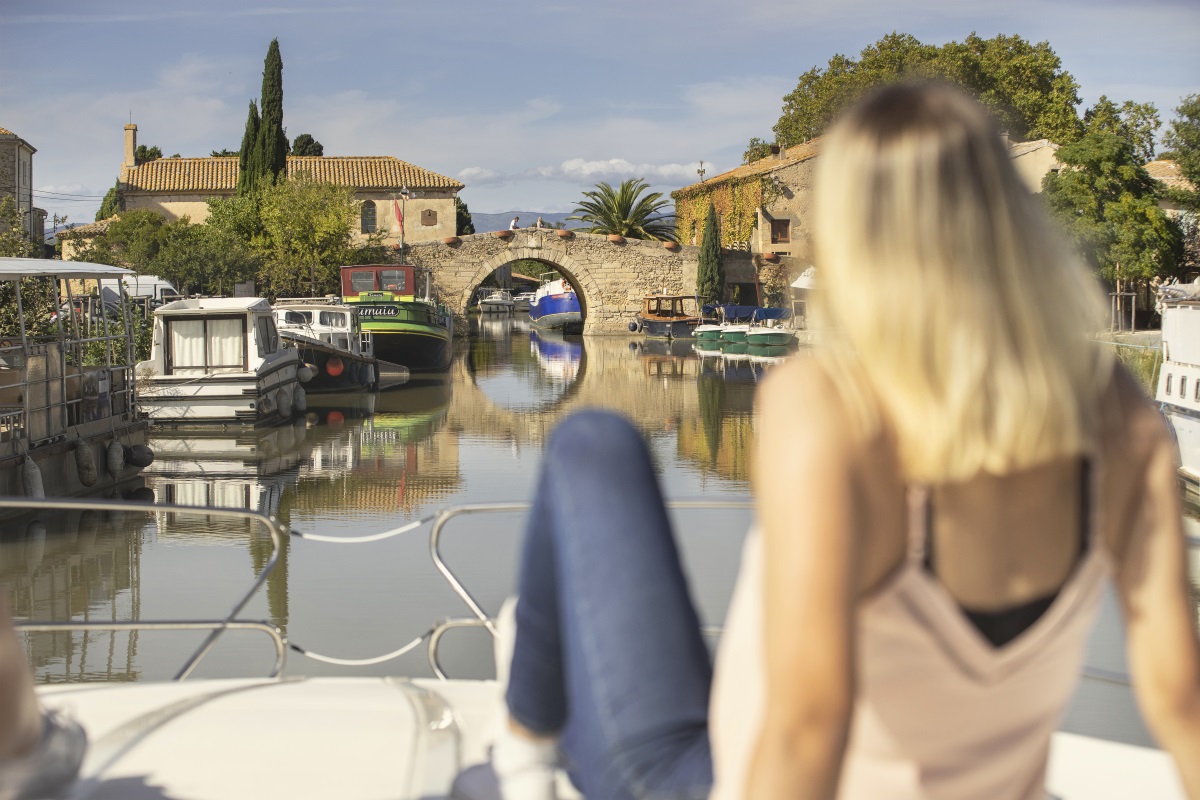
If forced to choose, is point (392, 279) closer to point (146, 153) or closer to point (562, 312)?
point (562, 312)

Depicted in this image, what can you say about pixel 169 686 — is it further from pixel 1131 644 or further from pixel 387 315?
pixel 387 315

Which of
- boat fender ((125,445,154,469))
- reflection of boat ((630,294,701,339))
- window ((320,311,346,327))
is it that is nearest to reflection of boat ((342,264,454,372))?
window ((320,311,346,327))

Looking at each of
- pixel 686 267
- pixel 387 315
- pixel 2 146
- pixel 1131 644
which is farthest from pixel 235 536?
pixel 2 146

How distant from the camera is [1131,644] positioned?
1326mm

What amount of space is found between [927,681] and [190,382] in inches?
580

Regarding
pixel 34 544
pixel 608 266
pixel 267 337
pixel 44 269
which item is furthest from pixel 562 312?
pixel 34 544

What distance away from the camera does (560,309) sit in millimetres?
46125

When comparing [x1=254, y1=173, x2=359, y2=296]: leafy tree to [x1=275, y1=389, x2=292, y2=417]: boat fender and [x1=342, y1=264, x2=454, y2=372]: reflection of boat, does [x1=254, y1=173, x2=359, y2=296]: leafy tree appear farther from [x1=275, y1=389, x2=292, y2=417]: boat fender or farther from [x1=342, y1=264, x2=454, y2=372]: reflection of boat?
[x1=275, y1=389, x2=292, y2=417]: boat fender

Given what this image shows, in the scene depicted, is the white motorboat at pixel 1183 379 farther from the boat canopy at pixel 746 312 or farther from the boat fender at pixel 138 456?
the boat canopy at pixel 746 312

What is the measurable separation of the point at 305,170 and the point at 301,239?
950cm

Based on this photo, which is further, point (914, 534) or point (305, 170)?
point (305, 170)

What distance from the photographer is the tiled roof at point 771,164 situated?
40844mm

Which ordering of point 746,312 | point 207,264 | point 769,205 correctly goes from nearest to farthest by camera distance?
point 207,264
point 746,312
point 769,205

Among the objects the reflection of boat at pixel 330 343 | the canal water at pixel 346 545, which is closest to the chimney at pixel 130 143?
the reflection of boat at pixel 330 343
